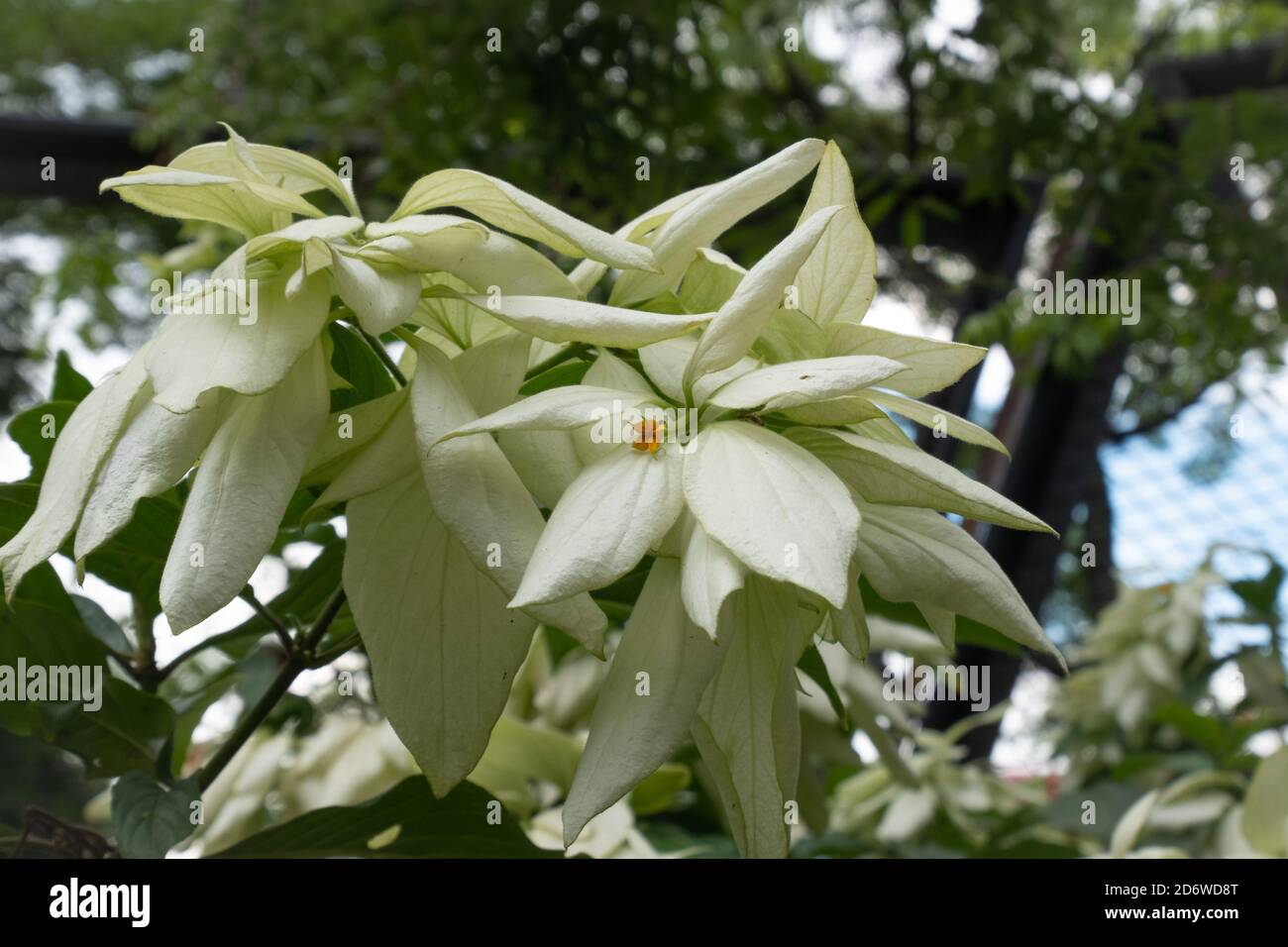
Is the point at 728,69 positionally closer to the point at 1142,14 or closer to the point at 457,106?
the point at 457,106

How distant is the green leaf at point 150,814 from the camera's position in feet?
0.69

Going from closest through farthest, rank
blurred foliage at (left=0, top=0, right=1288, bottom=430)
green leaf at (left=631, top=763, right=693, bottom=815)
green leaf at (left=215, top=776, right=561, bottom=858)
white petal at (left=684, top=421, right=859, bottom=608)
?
white petal at (left=684, top=421, right=859, bottom=608), green leaf at (left=215, top=776, right=561, bottom=858), green leaf at (left=631, top=763, right=693, bottom=815), blurred foliage at (left=0, top=0, right=1288, bottom=430)

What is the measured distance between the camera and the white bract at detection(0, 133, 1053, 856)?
0.16 metres

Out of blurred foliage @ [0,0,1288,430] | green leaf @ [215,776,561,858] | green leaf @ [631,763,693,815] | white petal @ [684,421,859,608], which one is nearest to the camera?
white petal @ [684,421,859,608]

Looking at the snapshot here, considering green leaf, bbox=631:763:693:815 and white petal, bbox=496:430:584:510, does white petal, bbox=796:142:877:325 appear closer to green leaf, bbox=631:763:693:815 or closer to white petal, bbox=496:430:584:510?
white petal, bbox=496:430:584:510

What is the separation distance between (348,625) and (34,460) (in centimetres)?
7

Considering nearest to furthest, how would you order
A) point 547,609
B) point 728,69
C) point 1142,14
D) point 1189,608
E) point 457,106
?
point 547,609 → point 1189,608 → point 457,106 → point 728,69 → point 1142,14

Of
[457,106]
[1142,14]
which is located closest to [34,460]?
[457,106]

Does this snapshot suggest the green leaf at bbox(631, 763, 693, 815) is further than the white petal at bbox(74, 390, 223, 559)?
Yes

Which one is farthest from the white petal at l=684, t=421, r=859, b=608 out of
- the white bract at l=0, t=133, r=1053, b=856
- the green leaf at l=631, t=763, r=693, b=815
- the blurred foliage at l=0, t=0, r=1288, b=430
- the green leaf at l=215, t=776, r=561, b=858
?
the blurred foliage at l=0, t=0, r=1288, b=430

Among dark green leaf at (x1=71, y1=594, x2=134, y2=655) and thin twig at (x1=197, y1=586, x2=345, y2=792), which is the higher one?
dark green leaf at (x1=71, y1=594, x2=134, y2=655)

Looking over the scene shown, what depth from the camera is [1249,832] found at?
396 millimetres

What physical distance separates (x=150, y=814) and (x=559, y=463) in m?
0.11

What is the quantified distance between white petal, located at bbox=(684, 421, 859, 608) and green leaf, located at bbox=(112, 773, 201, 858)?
0.12 meters
